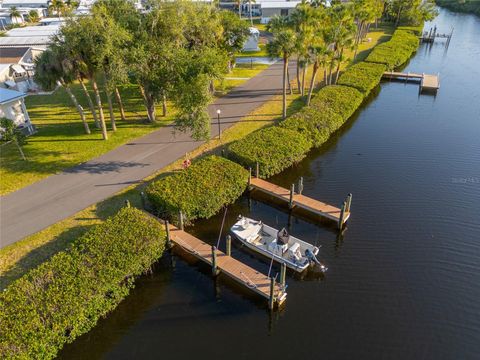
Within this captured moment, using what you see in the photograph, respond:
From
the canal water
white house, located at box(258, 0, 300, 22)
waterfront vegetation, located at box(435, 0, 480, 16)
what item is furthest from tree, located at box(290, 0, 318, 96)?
waterfront vegetation, located at box(435, 0, 480, 16)

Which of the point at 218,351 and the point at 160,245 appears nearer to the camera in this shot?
the point at 218,351

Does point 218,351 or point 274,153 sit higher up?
point 274,153

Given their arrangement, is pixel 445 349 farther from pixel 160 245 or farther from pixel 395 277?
pixel 160 245

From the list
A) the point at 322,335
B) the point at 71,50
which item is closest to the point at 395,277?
the point at 322,335

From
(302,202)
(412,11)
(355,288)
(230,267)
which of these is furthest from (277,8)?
(355,288)

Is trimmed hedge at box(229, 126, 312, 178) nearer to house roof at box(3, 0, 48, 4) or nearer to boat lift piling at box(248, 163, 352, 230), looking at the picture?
boat lift piling at box(248, 163, 352, 230)

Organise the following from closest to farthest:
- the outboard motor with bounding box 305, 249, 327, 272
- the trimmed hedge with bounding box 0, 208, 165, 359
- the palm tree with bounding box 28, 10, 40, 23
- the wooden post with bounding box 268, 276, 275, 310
A: the trimmed hedge with bounding box 0, 208, 165, 359, the wooden post with bounding box 268, 276, 275, 310, the outboard motor with bounding box 305, 249, 327, 272, the palm tree with bounding box 28, 10, 40, 23

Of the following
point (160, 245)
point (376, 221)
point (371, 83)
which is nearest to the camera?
point (160, 245)
